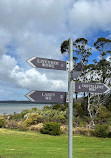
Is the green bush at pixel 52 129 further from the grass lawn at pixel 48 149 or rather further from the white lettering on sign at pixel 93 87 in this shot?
the white lettering on sign at pixel 93 87

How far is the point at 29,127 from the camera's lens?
17.3m

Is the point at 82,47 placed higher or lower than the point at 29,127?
higher

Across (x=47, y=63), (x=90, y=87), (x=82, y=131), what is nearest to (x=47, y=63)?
(x=47, y=63)

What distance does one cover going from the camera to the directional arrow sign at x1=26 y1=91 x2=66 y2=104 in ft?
13.6

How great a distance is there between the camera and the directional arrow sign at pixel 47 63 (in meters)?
4.30

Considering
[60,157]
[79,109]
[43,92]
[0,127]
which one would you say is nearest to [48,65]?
[43,92]

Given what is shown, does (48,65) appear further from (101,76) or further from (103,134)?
(101,76)

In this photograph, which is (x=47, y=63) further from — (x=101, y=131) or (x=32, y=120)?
(x=32, y=120)

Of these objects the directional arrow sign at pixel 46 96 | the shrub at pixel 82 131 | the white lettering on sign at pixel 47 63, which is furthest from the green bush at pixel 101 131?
the white lettering on sign at pixel 47 63

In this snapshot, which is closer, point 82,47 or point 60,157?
point 60,157

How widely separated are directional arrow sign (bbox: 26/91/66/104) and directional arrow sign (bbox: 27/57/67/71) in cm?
59

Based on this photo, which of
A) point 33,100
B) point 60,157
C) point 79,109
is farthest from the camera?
point 79,109

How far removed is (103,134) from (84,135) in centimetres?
152

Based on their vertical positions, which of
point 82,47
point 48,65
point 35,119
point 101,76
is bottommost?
point 35,119
